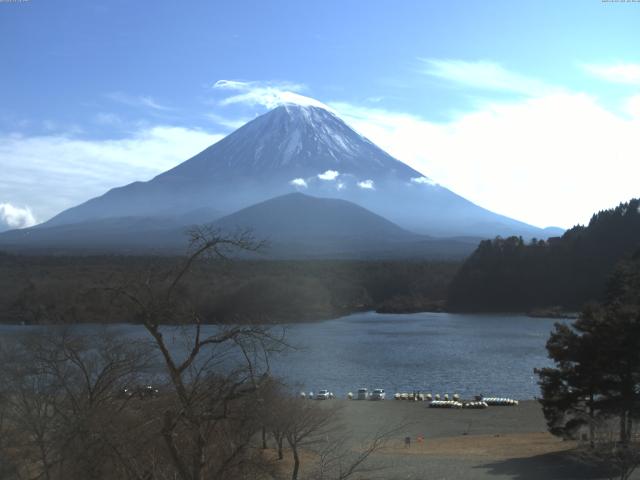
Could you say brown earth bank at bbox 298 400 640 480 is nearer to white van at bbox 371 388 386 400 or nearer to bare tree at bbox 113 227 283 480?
white van at bbox 371 388 386 400

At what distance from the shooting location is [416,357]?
2756cm

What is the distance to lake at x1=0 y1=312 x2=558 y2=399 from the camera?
21.2m

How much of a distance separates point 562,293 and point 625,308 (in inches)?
1590

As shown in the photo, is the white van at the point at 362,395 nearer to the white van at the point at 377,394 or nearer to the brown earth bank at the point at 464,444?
the white van at the point at 377,394

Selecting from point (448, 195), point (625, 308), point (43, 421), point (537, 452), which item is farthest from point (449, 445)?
point (448, 195)

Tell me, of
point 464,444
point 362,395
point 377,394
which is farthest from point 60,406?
point 362,395

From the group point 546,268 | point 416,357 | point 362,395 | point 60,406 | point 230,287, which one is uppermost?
point 546,268

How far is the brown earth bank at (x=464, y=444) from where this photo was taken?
1050 cm

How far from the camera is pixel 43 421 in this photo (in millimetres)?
6012

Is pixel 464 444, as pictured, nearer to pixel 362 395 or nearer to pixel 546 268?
pixel 362 395

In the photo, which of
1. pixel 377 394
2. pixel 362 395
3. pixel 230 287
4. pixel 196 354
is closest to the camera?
pixel 196 354

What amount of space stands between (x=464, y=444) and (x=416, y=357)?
1367 centimetres

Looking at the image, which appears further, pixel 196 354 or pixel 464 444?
pixel 464 444

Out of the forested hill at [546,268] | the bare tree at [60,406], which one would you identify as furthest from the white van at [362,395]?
the forested hill at [546,268]
